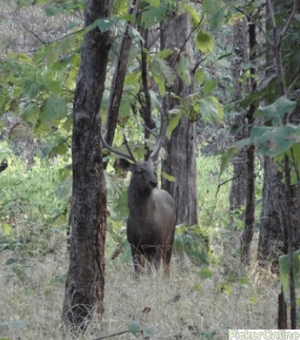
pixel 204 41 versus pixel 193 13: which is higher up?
pixel 193 13

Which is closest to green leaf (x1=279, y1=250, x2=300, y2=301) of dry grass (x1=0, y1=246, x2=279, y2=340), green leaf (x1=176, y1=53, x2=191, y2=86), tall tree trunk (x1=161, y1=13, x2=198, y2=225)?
dry grass (x1=0, y1=246, x2=279, y2=340)

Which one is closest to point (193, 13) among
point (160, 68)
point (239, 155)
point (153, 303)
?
point (160, 68)

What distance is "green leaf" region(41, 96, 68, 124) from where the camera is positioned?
6180 millimetres

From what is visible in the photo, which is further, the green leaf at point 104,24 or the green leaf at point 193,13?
the green leaf at point 193,13

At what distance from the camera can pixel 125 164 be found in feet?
28.2

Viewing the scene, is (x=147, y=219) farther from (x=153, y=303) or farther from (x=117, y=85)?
(x=153, y=303)

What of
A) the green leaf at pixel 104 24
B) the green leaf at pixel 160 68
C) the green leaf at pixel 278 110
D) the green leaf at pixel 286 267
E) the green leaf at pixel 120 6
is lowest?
the green leaf at pixel 286 267

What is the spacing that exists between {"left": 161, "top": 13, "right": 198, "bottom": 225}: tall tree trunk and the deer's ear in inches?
70.6

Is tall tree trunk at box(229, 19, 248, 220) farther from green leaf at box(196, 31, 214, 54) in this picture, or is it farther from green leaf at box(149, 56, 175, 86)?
green leaf at box(149, 56, 175, 86)

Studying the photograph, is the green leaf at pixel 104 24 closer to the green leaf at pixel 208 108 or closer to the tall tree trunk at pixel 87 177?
the tall tree trunk at pixel 87 177

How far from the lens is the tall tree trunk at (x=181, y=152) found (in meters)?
10.2

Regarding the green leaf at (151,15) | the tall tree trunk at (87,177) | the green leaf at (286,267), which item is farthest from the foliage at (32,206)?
the green leaf at (286,267)

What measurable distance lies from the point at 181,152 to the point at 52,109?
4.52m

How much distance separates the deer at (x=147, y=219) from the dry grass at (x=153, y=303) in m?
1.00
